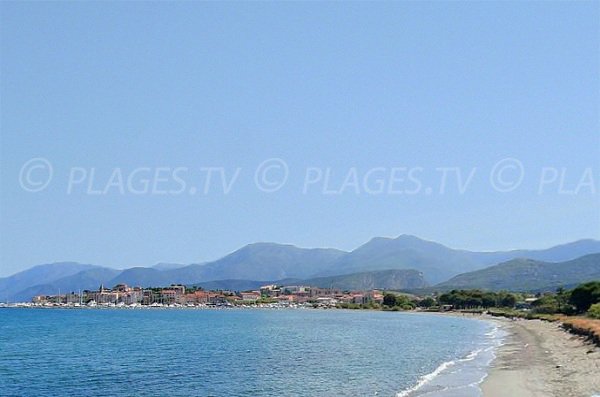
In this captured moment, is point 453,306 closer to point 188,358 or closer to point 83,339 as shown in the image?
point 83,339

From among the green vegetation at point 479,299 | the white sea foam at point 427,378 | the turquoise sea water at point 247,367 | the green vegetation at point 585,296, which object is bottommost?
the white sea foam at point 427,378

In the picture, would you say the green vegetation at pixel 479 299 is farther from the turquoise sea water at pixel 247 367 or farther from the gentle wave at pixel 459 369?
the gentle wave at pixel 459 369

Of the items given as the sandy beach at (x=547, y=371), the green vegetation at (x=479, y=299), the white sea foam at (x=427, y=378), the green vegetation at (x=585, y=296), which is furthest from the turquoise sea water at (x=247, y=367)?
the green vegetation at (x=479, y=299)

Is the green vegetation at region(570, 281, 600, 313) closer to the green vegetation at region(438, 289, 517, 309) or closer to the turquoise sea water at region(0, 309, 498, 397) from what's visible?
the turquoise sea water at region(0, 309, 498, 397)

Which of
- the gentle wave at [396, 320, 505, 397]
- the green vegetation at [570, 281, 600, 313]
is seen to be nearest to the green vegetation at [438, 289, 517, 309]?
the green vegetation at [570, 281, 600, 313]

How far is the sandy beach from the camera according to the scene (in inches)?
1134

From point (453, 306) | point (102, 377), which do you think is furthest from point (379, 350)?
point (453, 306)

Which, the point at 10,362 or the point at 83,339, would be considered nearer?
the point at 10,362

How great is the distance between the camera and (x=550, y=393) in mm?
28000

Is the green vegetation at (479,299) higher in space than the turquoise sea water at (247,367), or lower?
higher

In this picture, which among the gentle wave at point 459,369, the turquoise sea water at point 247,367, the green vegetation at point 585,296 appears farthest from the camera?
the green vegetation at point 585,296

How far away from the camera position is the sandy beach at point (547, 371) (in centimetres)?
2881

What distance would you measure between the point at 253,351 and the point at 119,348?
12129mm

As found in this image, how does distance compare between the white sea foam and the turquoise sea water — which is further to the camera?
the turquoise sea water
